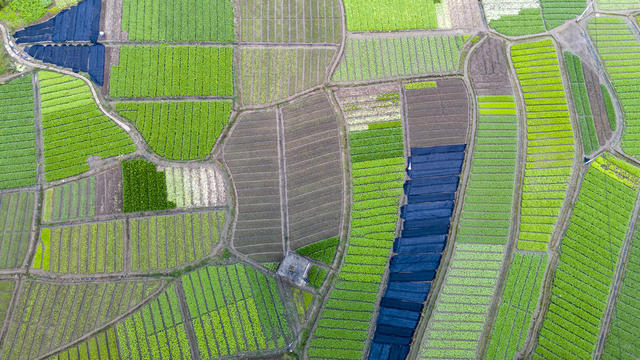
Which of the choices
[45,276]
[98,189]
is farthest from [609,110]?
[45,276]

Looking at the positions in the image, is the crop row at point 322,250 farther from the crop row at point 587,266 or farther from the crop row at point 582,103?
the crop row at point 582,103

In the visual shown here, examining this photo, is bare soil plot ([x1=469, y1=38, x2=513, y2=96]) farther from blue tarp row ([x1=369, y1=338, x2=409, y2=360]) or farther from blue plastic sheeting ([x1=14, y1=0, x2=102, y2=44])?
blue plastic sheeting ([x1=14, y1=0, x2=102, y2=44])

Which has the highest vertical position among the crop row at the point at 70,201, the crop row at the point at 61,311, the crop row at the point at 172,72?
the crop row at the point at 172,72

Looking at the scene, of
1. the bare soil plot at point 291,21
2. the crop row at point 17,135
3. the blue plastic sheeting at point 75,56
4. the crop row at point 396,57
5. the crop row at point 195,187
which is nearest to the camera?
the crop row at point 195,187

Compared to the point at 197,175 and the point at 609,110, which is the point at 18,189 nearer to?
the point at 197,175

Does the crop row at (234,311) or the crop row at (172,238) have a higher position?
the crop row at (172,238)

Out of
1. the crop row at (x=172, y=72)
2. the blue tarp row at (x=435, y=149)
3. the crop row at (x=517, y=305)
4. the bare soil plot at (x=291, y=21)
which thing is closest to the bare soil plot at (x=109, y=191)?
the crop row at (x=172, y=72)

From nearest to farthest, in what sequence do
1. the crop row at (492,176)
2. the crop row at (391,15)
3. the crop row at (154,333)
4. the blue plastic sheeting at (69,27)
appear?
the crop row at (154,333), the crop row at (492,176), the blue plastic sheeting at (69,27), the crop row at (391,15)
